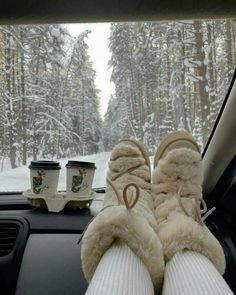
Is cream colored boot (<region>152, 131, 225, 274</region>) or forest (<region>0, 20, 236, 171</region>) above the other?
forest (<region>0, 20, 236, 171</region>)

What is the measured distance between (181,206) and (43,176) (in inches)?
19.1

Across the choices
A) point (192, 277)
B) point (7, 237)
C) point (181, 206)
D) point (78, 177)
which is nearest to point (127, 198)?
point (181, 206)

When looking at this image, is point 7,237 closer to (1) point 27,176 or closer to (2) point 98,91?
(1) point 27,176

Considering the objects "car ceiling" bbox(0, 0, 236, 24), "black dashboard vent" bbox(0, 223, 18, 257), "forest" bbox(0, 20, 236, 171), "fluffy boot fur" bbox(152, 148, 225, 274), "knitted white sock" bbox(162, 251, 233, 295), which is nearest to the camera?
"knitted white sock" bbox(162, 251, 233, 295)

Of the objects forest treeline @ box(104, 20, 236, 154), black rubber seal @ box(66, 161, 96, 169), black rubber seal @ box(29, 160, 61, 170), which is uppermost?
forest treeline @ box(104, 20, 236, 154)

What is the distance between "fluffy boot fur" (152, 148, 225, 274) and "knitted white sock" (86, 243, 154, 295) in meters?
0.07

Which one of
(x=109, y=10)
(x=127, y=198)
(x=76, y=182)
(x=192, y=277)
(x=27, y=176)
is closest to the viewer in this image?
(x=192, y=277)

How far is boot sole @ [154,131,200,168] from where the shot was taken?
977 millimetres

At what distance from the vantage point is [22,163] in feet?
4.18

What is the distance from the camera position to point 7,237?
111cm

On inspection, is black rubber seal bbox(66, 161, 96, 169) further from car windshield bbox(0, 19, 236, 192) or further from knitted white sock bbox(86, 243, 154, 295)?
knitted white sock bbox(86, 243, 154, 295)

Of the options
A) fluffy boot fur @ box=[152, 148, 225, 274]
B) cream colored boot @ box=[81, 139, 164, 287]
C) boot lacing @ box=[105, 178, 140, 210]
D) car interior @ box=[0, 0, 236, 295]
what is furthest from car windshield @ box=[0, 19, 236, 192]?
cream colored boot @ box=[81, 139, 164, 287]

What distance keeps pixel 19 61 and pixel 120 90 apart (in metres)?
0.34

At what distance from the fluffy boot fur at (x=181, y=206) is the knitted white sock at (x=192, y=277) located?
0.07ft
